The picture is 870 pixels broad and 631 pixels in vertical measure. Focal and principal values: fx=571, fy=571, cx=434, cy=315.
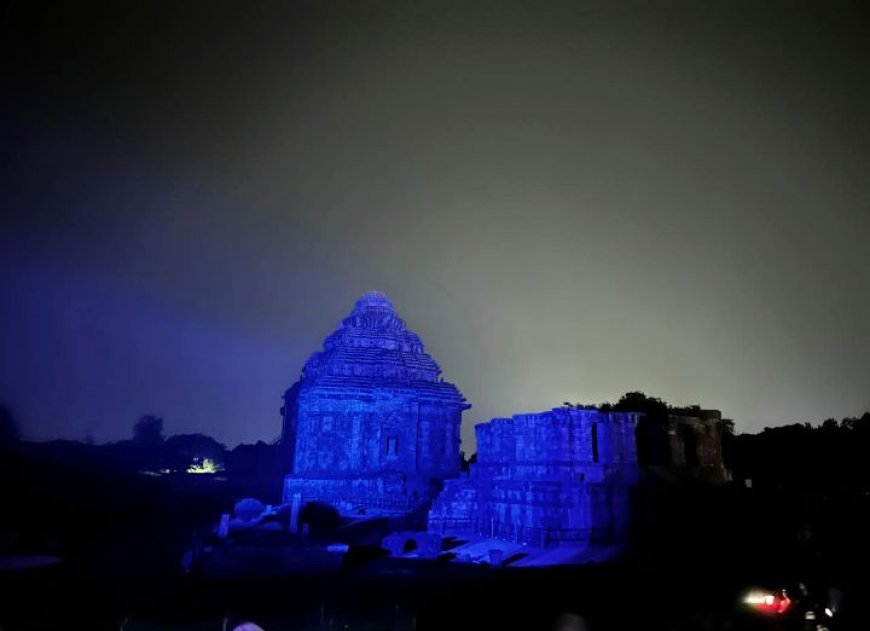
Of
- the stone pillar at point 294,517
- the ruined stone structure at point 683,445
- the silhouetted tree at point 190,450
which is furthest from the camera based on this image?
the silhouetted tree at point 190,450

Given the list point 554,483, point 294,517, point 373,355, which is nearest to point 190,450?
point 373,355

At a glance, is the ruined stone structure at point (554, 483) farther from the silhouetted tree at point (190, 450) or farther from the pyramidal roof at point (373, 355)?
the silhouetted tree at point (190, 450)

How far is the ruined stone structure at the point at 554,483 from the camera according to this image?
24516 millimetres

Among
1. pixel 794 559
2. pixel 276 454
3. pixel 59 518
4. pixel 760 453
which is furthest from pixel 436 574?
pixel 760 453

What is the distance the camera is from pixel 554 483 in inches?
998

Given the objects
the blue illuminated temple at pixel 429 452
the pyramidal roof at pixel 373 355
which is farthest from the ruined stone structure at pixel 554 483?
the pyramidal roof at pixel 373 355

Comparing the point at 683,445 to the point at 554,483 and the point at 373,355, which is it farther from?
the point at 373,355

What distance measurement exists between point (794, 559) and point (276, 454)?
40208mm

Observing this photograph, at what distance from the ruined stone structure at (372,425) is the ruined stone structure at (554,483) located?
4731 millimetres

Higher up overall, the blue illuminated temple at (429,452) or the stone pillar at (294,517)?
the blue illuminated temple at (429,452)

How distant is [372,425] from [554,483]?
1414cm

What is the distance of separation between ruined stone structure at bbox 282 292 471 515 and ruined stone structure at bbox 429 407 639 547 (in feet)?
15.5

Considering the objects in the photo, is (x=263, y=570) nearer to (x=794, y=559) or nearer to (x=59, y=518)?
(x=794, y=559)

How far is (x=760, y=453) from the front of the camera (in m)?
50.0
